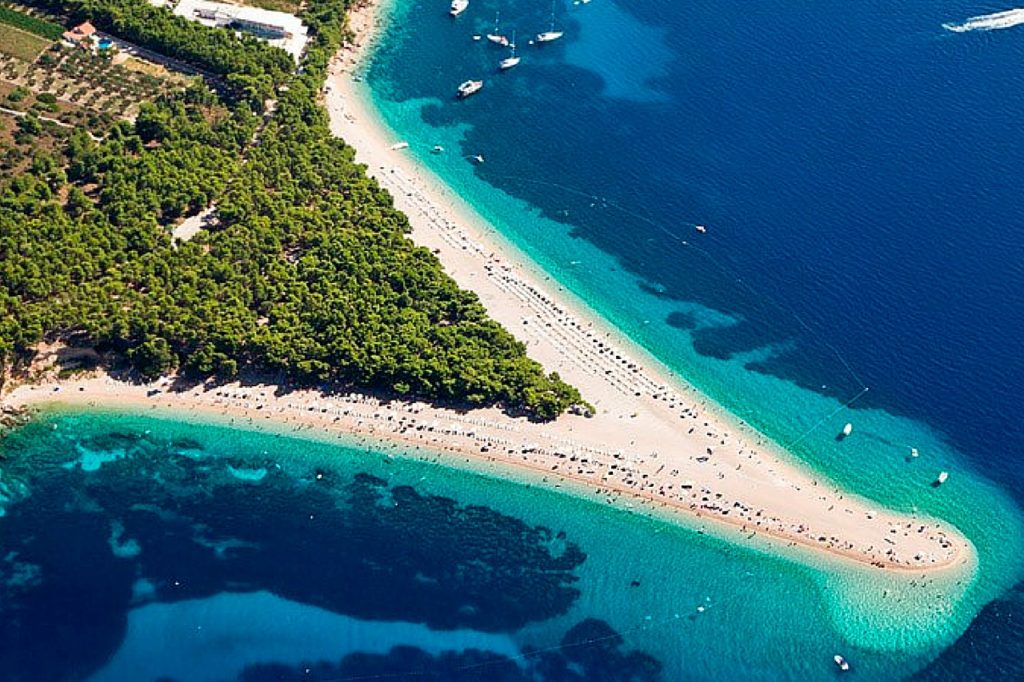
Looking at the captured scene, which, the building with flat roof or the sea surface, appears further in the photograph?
the building with flat roof

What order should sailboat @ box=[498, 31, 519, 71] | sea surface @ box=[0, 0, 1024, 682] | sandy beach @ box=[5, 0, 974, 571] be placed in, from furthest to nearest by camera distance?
sailboat @ box=[498, 31, 519, 71] → sandy beach @ box=[5, 0, 974, 571] → sea surface @ box=[0, 0, 1024, 682]

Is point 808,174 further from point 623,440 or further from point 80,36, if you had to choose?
point 80,36

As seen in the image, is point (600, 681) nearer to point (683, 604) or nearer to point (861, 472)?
point (683, 604)

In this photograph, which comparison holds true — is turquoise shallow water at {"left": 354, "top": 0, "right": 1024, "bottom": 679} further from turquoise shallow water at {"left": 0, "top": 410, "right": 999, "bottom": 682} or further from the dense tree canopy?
the dense tree canopy

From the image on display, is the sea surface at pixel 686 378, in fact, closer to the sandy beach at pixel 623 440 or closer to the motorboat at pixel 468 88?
the motorboat at pixel 468 88

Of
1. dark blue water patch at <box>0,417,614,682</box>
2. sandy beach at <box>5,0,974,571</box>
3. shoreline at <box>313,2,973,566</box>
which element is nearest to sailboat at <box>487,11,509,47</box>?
shoreline at <box>313,2,973,566</box>

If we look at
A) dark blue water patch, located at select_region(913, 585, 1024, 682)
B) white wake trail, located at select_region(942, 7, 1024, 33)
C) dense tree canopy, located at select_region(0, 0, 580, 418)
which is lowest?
dark blue water patch, located at select_region(913, 585, 1024, 682)

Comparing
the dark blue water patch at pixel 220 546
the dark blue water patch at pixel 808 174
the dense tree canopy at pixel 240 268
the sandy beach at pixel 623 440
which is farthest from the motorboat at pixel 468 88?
the dark blue water patch at pixel 220 546

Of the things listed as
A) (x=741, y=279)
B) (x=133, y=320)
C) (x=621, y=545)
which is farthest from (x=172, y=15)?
(x=621, y=545)
